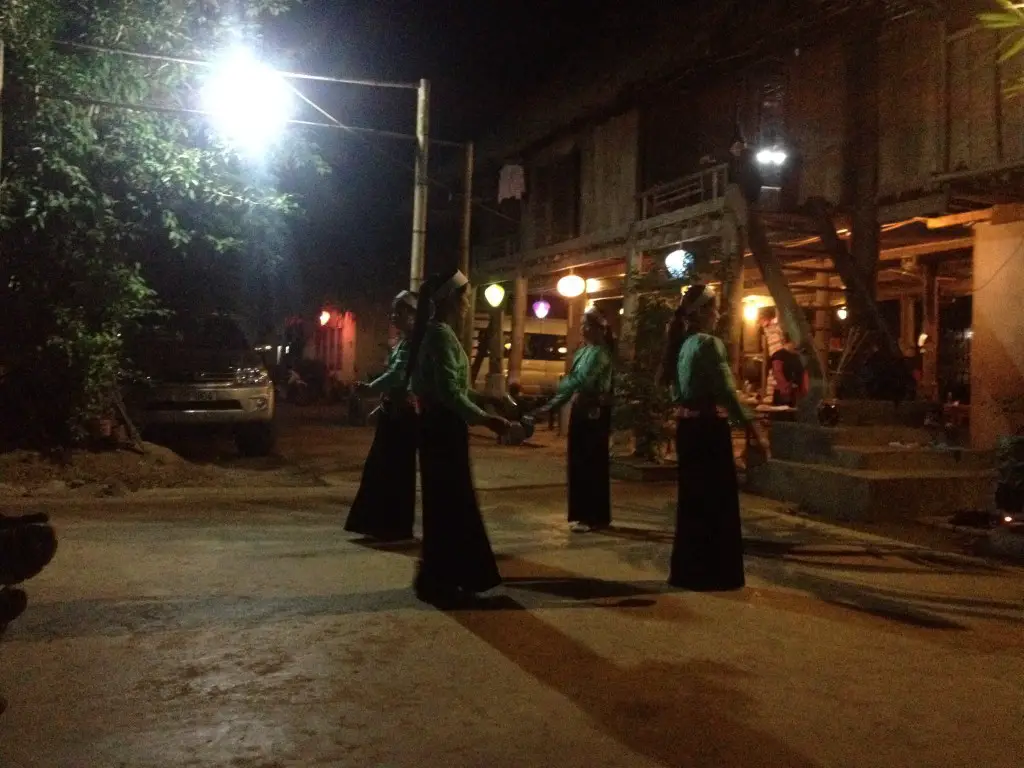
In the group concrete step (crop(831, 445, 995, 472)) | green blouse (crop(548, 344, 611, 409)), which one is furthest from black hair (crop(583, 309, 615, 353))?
concrete step (crop(831, 445, 995, 472))

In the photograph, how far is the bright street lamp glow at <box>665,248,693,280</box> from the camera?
12461mm

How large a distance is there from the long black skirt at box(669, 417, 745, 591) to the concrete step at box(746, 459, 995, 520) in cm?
319

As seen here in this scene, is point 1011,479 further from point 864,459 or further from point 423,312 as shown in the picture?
point 423,312

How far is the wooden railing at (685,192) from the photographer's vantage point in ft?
45.9

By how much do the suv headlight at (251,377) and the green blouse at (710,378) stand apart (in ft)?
26.3

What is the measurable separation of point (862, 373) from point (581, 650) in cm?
717

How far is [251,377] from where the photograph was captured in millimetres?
12883

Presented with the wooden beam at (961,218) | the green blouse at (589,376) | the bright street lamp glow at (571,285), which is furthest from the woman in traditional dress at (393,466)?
the bright street lamp glow at (571,285)

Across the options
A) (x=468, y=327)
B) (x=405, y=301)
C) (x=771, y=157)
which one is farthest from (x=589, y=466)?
(x=468, y=327)

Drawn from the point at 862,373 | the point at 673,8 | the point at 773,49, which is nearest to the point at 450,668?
the point at 862,373

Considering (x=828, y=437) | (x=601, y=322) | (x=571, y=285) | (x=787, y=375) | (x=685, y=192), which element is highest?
(x=685, y=192)

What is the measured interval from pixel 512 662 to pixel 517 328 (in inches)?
624

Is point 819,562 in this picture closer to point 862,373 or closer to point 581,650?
point 581,650

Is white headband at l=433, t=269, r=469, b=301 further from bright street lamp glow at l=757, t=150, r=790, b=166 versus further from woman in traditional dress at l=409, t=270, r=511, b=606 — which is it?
bright street lamp glow at l=757, t=150, r=790, b=166
